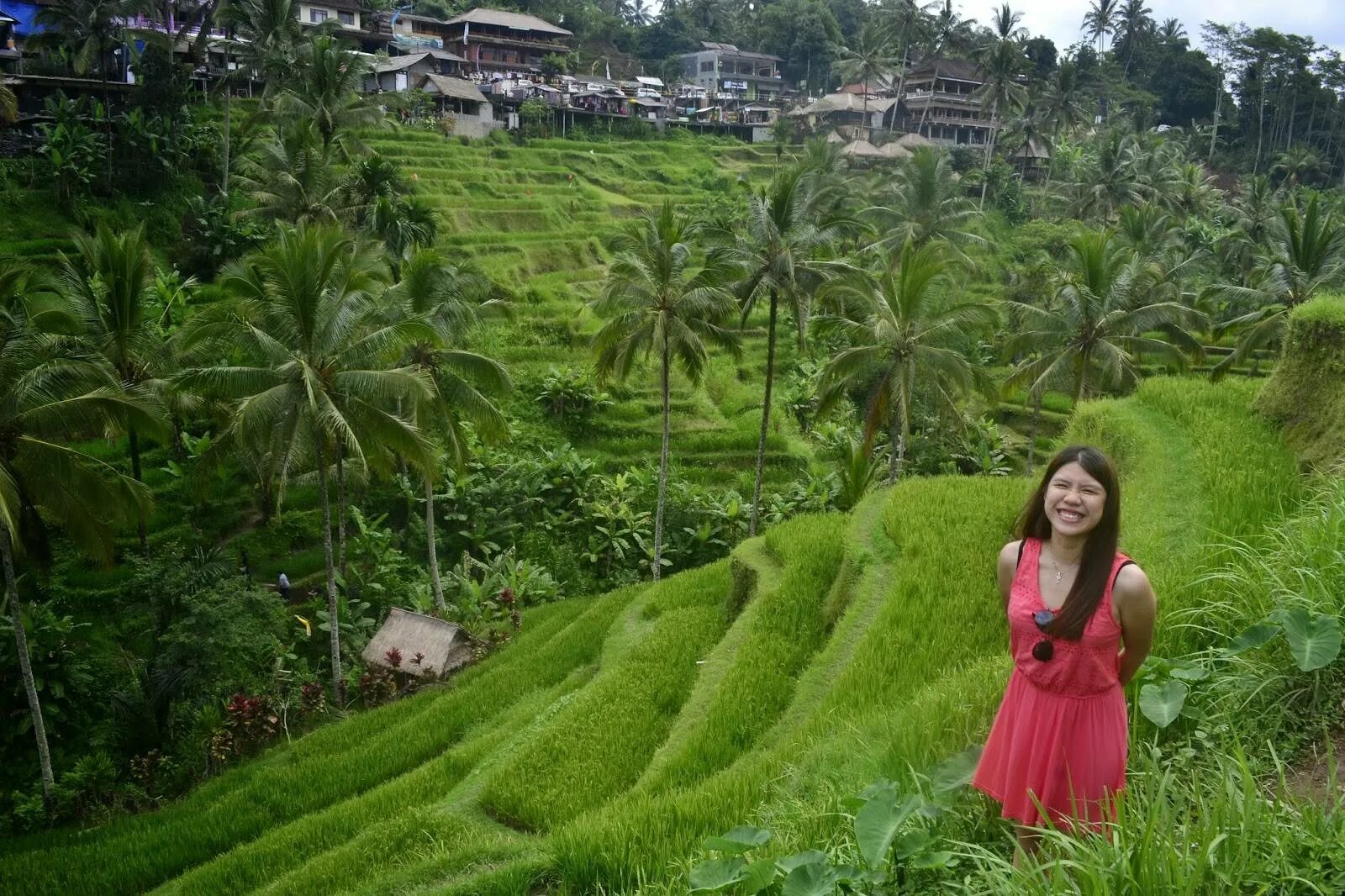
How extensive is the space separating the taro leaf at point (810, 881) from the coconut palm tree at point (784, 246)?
16.6 meters

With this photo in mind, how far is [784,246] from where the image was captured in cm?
1944

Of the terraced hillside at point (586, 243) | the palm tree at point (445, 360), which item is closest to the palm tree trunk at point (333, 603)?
the palm tree at point (445, 360)

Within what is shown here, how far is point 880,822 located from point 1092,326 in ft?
66.7

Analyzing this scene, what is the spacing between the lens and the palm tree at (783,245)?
19.2 meters

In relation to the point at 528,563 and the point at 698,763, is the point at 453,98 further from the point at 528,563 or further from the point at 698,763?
the point at 698,763

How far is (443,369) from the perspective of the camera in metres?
→ 17.4

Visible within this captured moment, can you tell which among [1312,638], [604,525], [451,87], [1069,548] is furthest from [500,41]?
[1312,638]

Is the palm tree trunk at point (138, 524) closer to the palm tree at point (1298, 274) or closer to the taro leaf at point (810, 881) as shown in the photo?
the taro leaf at point (810, 881)

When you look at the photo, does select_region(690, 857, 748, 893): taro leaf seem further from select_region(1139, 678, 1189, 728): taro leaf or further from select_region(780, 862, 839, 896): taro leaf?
select_region(1139, 678, 1189, 728): taro leaf

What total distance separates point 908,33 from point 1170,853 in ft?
191

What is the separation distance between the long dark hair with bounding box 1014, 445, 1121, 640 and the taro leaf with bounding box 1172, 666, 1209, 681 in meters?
1.11

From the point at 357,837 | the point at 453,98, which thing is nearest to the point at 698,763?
the point at 357,837

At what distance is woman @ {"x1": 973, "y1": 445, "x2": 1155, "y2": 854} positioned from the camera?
3709 mm

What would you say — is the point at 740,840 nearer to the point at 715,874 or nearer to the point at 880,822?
the point at 715,874
